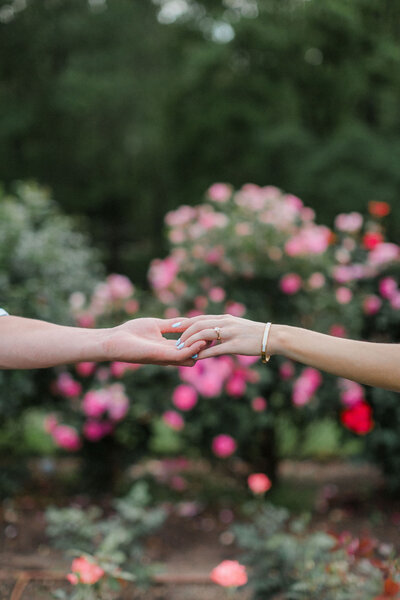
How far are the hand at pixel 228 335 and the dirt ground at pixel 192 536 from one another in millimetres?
1427

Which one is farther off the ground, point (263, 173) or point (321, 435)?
point (263, 173)

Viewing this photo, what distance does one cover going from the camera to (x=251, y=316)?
12.1 feet

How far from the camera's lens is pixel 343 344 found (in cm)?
150

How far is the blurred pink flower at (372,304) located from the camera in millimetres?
3484

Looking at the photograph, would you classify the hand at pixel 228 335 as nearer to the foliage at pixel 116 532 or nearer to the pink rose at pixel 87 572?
the pink rose at pixel 87 572

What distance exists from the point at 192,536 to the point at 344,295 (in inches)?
61.6

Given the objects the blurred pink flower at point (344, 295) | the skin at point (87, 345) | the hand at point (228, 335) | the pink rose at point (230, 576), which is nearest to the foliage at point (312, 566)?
the pink rose at point (230, 576)

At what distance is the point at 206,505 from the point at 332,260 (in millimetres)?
1691

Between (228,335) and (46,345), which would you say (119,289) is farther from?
(228,335)

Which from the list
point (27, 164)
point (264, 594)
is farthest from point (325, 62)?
point (264, 594)

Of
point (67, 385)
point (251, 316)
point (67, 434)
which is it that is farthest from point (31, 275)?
point (251, 316)

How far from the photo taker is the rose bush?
3.49 metres

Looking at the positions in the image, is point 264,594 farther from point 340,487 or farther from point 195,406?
point 340,487

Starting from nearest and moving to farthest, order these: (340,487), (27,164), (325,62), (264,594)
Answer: (264,594), (340,487), (325,62), (27,164)
